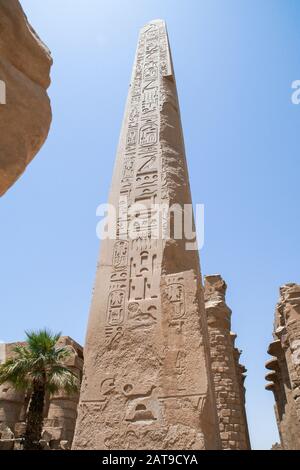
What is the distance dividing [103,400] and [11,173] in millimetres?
2804

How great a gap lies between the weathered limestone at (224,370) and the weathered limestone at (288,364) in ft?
3.98

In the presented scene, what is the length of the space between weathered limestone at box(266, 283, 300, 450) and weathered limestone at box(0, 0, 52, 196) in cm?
812

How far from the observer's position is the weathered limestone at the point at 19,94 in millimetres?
1093

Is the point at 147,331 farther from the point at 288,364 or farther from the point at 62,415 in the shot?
the point at 62,415

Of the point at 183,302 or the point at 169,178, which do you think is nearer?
the point at 183,302

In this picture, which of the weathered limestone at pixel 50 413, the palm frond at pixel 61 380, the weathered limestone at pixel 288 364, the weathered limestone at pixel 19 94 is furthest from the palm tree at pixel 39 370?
the weathered limestone at pixel 19 94

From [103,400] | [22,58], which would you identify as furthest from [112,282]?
[22,58]

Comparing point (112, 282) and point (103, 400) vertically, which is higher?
point (112, 282)

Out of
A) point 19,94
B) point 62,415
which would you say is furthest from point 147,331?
point 62,415

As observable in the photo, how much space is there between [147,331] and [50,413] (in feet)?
30.5

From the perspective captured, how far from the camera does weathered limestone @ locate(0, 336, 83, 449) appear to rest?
418 inches

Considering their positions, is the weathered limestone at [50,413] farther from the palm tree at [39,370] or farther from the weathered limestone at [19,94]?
the weathered limestone at [19,94]

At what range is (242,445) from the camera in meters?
8.57
